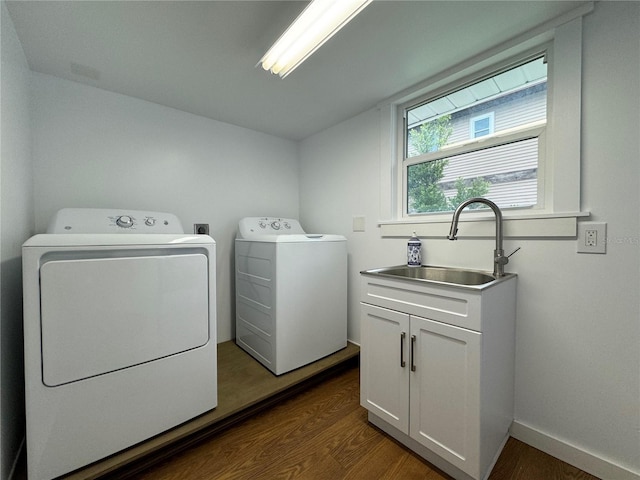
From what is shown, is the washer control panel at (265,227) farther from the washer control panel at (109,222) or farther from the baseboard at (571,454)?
the baseboard at (571,454)

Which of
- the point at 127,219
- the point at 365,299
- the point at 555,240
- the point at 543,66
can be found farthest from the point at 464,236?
the point at 127,219

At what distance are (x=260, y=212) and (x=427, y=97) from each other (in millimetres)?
1773

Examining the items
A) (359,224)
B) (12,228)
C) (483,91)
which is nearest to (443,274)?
(359,224)

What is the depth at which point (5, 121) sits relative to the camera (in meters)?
1.10

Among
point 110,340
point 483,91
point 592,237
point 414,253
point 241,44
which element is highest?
point 241,44

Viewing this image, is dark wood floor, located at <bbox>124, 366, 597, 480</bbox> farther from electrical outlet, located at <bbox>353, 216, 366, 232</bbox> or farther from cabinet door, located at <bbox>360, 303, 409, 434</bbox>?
electrical outlet, located at <bbox>353, 216, 366, 232</bbox>

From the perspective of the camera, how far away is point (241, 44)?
141cm

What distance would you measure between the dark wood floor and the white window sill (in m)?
1.13

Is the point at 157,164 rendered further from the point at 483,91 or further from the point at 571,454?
the point at 571,454

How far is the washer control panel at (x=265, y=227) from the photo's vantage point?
7.33 feet

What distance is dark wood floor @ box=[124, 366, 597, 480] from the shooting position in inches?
47.1

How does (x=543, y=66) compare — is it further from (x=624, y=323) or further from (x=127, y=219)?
(x=127, y=219)

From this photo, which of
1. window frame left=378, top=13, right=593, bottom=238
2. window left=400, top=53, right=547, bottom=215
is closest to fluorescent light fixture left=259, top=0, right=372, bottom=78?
window frame left=378, top=13, right=593, bottom=238

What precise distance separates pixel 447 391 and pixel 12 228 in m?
2.15
